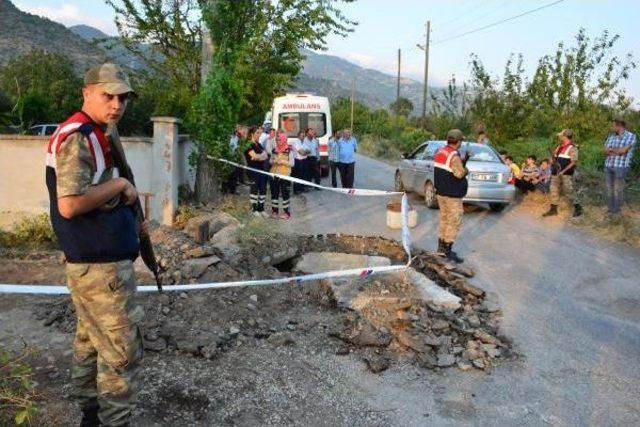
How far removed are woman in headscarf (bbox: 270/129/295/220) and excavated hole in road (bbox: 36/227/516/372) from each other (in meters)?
Result: 4.04

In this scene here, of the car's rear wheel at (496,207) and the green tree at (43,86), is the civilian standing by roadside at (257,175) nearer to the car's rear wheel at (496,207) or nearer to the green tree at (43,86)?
the car's rear wheel at (496,207)

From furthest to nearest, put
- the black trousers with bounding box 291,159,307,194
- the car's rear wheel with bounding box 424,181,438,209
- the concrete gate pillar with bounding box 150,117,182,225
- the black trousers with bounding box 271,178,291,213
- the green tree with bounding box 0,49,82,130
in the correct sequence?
the green tree with bounding box 0,49,82,130 < the black trousers with bounding box 291,159,307,194 < the car's rear wheel with bounding box 424,181,438,209 < the black trousers with bounding box 271,178,291,213 < the concrete gate pillar with bounding box 150,117,182,225

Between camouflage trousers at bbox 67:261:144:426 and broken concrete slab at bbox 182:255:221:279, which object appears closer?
camouflage trousers at bbox 67:261:144:426

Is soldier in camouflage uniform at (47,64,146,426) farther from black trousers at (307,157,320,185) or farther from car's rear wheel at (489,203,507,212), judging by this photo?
black trousers at (307,157,320,185)

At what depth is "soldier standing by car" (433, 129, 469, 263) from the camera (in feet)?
25.5

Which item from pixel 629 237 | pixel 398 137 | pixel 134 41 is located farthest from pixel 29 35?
pixel 629 237

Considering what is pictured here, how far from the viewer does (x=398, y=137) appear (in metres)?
41.5

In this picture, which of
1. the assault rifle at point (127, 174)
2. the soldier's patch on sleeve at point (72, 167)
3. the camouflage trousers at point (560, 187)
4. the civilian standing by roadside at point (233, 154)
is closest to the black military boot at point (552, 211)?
the camouflage trousers at point (560, 187)

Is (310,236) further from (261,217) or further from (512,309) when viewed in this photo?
(512,309)

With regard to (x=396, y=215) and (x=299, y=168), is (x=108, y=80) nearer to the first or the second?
(x=396, y=215)

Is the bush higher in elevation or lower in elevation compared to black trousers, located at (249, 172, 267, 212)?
lower

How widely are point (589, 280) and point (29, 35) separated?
2104 inches

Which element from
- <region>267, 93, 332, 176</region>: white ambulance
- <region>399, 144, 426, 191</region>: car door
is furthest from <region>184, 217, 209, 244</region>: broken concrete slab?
<region>267, 93, 332, 176</region>: white ambulance

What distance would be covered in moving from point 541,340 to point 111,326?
13.3ft
